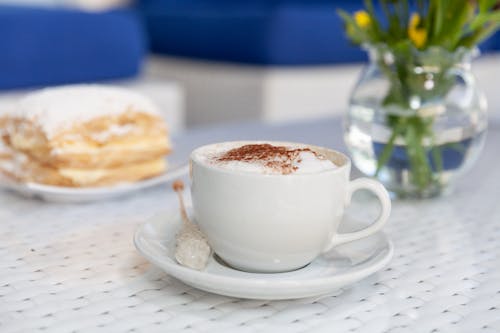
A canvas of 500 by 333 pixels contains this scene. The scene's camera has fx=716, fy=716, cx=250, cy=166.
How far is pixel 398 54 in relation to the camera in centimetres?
86

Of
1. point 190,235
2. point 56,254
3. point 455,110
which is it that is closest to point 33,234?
point 56,254

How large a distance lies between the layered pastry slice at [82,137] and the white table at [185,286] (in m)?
0.04

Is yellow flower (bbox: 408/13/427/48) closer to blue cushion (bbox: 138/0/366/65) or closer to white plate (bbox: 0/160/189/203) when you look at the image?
white plate (bbox: 0/160/189/203)

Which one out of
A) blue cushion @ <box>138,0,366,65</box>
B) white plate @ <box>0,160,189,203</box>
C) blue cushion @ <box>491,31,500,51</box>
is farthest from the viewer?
blue cushion @ <box>491,31,500,51</box>

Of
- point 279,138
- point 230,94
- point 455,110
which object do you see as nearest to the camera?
point 455,110

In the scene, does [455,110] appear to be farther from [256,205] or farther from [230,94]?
[230,94]

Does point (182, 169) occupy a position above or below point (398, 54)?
below

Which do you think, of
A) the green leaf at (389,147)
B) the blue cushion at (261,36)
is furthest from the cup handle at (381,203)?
the blue cushion at (261,36)

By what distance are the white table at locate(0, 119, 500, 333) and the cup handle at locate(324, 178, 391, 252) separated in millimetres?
40

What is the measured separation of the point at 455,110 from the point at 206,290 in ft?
1.57

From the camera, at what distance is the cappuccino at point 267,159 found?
554 millimetres

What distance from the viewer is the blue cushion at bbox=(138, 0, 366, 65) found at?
2408mm

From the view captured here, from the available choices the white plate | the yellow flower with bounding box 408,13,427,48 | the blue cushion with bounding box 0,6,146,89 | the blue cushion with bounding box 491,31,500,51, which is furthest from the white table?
the blue cushion with bounding box 491,31,500,51

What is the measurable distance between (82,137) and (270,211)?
1.12ft
